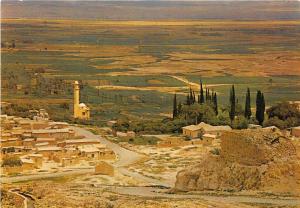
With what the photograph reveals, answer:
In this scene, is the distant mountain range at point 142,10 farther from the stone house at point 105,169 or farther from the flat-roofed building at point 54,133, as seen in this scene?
the stone house at point 105,169

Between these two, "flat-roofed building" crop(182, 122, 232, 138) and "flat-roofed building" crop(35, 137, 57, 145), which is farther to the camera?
"flat-roofed building" crop(182, 122, 232, 138)

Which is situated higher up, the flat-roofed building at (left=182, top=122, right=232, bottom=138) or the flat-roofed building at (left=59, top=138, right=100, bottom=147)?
the flat-roofed building at (left=182, top=122, right=232, bottom=138)

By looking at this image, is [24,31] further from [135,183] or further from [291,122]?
[135,183]

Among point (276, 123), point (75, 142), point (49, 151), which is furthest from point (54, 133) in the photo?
point (276, 123)

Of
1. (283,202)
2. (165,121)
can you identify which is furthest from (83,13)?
(283,202)

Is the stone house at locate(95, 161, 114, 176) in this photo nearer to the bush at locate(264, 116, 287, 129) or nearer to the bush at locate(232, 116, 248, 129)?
the bush at locate(232, 116, 248, 129)

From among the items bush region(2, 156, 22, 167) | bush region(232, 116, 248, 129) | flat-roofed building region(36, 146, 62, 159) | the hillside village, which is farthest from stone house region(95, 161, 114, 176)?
bush region(232, 116, 248, 129)
